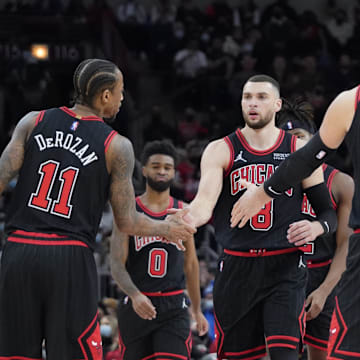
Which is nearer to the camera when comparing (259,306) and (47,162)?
(47,162)

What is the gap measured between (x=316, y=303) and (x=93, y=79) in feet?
8.89

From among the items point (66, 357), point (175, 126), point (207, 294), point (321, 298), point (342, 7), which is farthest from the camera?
point (342, 7)

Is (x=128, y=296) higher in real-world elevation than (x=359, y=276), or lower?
lower

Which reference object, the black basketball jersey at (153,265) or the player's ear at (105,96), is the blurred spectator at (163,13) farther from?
the player's ear at (105,96)

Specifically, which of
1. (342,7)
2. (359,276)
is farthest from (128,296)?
(342,7)

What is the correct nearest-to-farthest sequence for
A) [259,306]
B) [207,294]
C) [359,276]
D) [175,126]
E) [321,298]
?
[359,276]
[259,306]
[321,298]
[207,294]
[175,126]

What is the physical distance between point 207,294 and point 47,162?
6.59 m

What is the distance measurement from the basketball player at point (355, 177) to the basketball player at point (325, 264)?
2.02 m

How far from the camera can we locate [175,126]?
692 inches

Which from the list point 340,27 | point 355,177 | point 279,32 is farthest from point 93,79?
point 340,27

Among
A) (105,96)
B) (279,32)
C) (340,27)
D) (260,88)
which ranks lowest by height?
(105,96)

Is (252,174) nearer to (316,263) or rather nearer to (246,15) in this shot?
(316,263)

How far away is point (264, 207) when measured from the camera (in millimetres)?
6098

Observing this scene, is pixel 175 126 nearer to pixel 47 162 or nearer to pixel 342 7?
pixel 342 7
